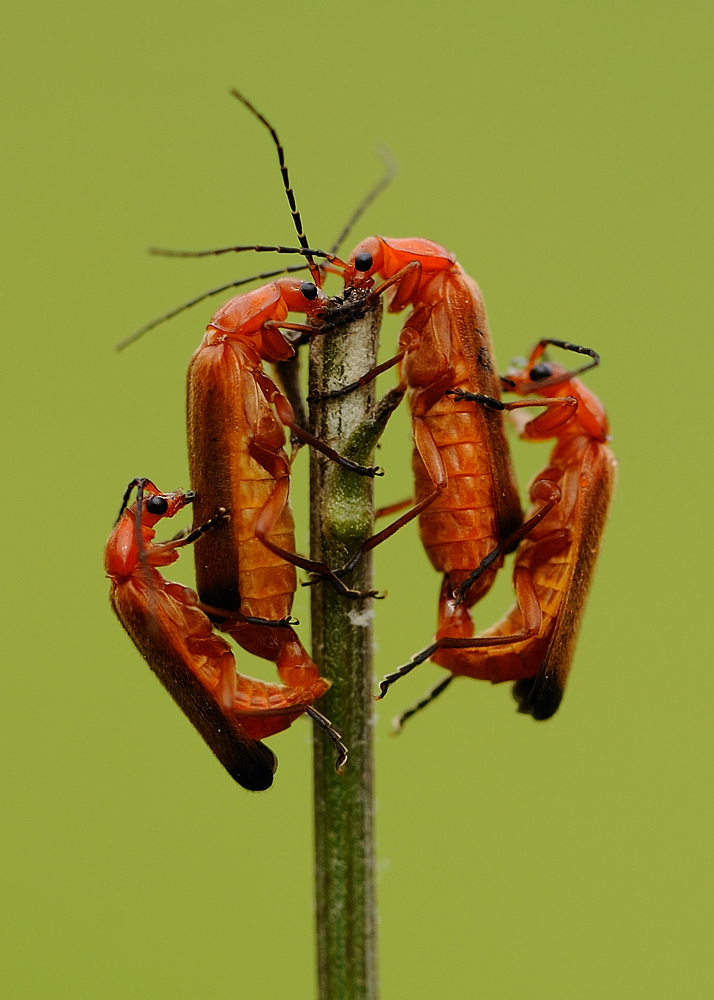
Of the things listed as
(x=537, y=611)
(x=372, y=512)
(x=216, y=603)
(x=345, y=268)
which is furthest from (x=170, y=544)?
(x=537, y=611)

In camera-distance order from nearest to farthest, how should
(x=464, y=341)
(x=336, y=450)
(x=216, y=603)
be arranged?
(x=336, y=450), (x=216, y=603), (x=464, y=341)

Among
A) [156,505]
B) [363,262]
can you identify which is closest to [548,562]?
[363,262]

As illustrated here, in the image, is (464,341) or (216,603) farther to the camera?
(464,341)

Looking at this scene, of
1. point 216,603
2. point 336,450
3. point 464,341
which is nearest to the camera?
point 336,450

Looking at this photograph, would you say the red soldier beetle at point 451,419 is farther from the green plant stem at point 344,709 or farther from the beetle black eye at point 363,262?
the green plant stem at point 344,709

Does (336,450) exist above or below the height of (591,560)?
above

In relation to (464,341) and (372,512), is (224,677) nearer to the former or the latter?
(372,512)

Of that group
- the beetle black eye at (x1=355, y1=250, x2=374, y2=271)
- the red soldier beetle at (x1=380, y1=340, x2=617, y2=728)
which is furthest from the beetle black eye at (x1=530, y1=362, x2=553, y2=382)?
the beetle black eye at (x1=355, y1=250, x2=374, y2=271)
